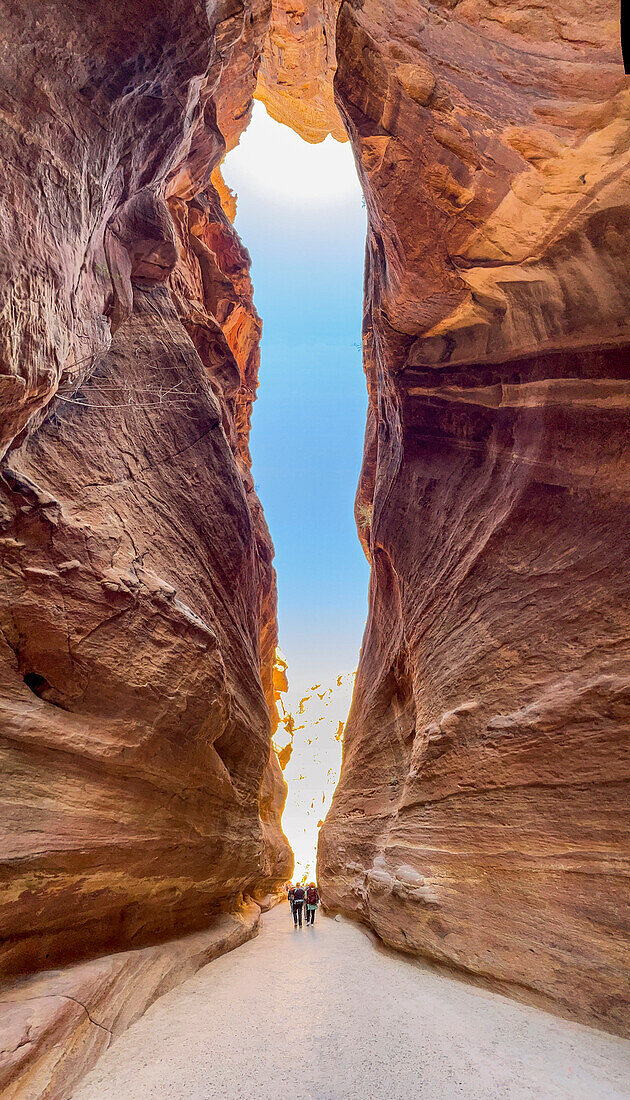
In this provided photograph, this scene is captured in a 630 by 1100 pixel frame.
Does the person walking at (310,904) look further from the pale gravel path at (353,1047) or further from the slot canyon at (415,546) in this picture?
the pale gravel path at (353,1047)

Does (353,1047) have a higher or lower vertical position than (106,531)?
lower

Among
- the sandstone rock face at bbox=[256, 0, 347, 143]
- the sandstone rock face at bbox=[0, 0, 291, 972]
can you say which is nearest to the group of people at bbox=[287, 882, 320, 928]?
the sandstone rock face at bbox=[0, 0, 291, 972]

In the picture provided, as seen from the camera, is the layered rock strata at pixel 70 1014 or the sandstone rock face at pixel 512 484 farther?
the sandstone rock face at pixel 512 484

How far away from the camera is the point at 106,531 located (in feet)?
21.2

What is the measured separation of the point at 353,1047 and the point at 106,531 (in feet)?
19.4

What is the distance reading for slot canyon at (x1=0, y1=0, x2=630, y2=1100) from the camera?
4.68m

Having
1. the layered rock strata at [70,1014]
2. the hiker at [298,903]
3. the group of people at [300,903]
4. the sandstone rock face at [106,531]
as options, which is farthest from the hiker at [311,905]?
the layered rock strata at [70,1014]

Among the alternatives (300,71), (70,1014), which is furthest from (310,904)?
(300,71)

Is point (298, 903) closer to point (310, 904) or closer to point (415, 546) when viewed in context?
point (310, 904)

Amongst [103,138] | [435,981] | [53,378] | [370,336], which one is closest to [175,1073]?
[435,981]

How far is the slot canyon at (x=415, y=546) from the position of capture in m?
4.68

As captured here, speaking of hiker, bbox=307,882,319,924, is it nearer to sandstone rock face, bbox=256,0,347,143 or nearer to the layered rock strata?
the layered rock strata

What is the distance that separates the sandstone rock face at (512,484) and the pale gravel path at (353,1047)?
1.90 feet

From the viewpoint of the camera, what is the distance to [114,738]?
561 centimetres
